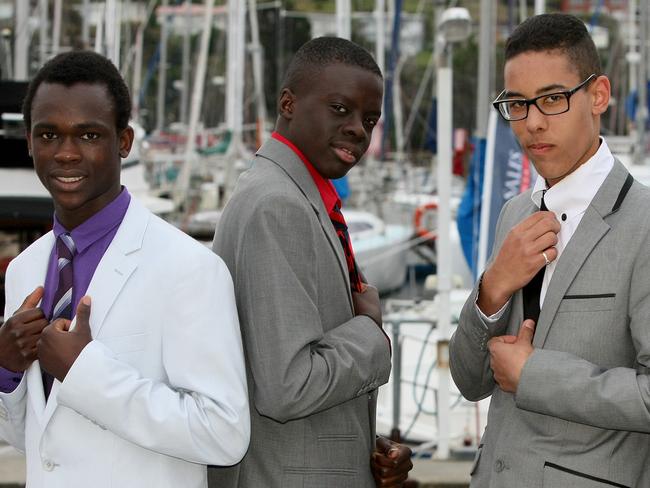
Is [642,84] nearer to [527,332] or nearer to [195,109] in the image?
[195,109]

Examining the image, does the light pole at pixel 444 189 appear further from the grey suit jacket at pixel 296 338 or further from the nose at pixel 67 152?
the nose at pixel 67 152

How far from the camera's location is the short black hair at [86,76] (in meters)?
2.47

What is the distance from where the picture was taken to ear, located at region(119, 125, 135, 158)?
254 cm

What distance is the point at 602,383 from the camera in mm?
2285

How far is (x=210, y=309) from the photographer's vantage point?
2344 millimetres

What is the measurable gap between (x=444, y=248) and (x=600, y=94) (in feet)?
13.0

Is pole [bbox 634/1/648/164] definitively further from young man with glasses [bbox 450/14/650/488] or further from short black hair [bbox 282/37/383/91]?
young man with glasses [bbox 450/14/650/488]

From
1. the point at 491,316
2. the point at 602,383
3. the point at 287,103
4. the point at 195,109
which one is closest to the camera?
the point at 602,383

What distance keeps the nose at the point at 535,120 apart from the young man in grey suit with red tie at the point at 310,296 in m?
0.50

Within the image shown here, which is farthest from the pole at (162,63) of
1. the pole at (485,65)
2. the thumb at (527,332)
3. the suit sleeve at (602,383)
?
the suit sleeve at (602,383)

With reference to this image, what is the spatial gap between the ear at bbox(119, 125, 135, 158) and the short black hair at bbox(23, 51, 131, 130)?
0.01 metres

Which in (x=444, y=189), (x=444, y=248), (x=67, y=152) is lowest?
(x=444, y=248)

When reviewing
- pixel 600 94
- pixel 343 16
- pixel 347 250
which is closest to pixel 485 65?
pixel 347 250

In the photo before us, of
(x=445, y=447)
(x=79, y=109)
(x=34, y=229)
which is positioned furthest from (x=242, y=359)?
(x=34, y=229)
